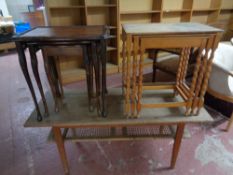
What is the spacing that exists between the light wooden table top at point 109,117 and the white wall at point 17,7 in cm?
786

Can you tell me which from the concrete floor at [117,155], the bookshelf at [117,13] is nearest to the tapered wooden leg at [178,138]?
the concrete floor at [117,155]

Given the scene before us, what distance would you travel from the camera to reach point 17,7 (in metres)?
7.41

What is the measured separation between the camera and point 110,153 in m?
1.62

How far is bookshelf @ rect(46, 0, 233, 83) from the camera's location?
2742mm

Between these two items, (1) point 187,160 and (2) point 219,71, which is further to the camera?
(2) point 219,71

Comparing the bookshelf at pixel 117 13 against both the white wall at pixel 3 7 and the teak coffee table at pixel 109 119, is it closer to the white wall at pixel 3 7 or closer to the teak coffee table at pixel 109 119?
the teak coffee table at pixel 109 119

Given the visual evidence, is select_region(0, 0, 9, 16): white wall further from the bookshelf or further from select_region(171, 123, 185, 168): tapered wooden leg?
select_region(171, 123, 185, 168): tapered wooden leg

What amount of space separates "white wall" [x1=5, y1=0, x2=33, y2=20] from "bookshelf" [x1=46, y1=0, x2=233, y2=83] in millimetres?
6090

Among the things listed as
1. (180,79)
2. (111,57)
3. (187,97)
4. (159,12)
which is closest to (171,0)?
(159,12)

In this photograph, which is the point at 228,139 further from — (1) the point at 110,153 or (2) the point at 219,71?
(1) the point at 110,153

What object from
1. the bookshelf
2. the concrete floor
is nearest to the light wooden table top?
the concrete floor

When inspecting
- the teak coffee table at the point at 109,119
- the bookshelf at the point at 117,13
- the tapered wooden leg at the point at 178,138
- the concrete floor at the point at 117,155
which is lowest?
the concrete floor at the point at 117,155

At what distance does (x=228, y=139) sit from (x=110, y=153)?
120 cm

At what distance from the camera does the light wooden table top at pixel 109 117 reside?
1119mm
